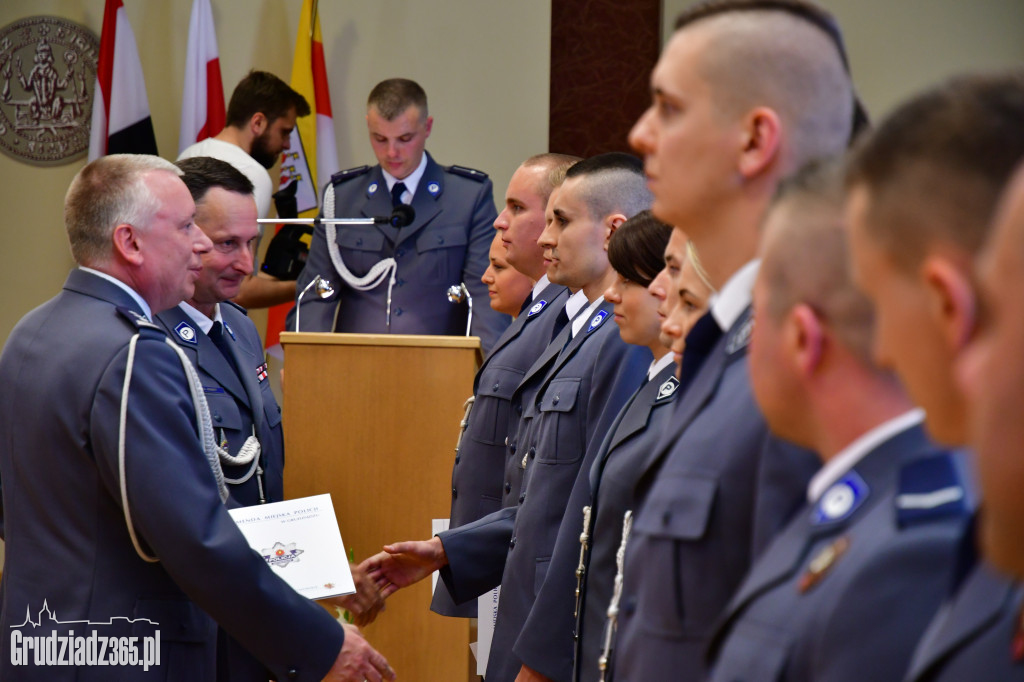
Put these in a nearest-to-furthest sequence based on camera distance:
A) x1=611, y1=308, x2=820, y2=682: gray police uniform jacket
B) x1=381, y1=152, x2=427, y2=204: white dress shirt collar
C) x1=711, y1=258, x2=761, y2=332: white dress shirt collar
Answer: x1=611, y1=308, x2=820, y2=682: gray police uniform jacket
x1=711, y1=258, x2=761, y2=332: white dress shirt collar
x1=381, y1=152, x2=427, y2=204: white dress shirt collar

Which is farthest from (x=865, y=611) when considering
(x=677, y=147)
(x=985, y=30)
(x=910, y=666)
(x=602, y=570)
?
(x=985, y=30)

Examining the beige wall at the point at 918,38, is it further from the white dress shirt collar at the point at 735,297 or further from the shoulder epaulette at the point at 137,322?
the white dress shirt collar at the point at 735,297

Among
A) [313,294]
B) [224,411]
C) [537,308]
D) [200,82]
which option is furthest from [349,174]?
[224,411]

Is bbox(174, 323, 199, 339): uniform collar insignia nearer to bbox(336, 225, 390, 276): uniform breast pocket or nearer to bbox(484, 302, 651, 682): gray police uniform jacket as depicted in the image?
bbox(484, 302, 651, 682): gray police uniform jacket

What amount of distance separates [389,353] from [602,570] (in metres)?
1.43

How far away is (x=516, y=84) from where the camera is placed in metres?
5.64

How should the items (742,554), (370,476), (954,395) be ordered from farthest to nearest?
1. (370,476)
2. (742,554)
3. (954,395)

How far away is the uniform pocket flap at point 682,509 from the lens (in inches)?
45.9

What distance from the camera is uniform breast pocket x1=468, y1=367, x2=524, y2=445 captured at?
2.87 metres

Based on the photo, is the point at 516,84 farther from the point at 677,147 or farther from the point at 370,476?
the point at 677,147

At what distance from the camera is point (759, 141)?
1230 millimetres

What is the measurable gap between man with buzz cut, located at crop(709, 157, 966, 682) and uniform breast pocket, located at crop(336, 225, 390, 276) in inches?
Answer: 143

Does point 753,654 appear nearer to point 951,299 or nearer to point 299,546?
→ point 951,299

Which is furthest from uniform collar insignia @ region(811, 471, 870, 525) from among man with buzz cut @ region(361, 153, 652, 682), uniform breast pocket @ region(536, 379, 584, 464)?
uniform breast pocket @ region(536, 379, 584, 464)
